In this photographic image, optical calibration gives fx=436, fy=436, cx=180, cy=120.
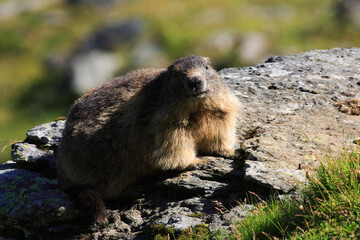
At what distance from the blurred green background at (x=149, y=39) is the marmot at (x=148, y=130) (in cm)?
1419

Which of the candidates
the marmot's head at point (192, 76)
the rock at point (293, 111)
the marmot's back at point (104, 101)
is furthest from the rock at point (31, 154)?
the rock at point (293, 111)

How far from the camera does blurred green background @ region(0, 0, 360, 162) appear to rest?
22656mm

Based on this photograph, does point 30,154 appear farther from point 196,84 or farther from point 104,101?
point 196,84

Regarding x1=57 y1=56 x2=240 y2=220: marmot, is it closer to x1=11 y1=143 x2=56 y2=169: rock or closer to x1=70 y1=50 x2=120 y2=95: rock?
x1=11 y1=143 x2=56 y2=169: rock

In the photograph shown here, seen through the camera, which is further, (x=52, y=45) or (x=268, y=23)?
(x=52, y=45)

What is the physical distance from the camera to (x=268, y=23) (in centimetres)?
2558

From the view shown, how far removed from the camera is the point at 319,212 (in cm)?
430

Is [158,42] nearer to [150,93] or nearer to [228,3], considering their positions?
[228,3]

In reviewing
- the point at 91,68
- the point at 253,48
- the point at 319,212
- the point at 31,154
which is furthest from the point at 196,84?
the point at 91,68

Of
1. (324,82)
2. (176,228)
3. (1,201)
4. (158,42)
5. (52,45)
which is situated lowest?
(176,228)

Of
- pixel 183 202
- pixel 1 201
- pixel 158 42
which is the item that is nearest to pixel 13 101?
pixel 158 42

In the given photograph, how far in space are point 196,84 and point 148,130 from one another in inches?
40.5

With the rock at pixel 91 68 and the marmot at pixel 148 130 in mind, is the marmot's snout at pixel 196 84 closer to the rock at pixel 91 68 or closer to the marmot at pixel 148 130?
the marmot at pixel 148 130

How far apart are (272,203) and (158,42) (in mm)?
20510
